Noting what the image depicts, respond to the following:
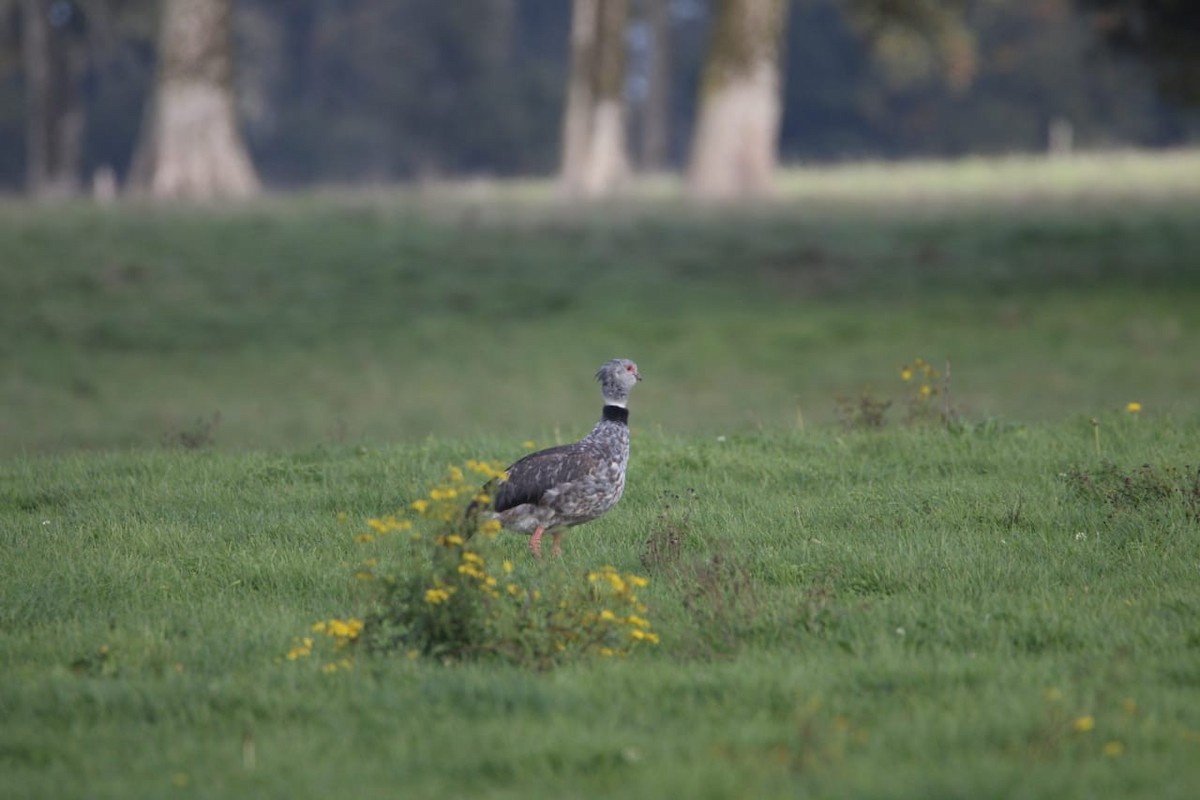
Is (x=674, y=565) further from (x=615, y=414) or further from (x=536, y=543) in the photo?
(x=615, y=414)

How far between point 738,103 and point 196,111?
11.9 meters

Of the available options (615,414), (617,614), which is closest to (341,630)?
(617,614)

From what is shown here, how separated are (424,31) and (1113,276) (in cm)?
6883

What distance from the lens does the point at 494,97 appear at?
86.9 m

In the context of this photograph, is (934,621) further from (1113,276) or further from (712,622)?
(1113,276)

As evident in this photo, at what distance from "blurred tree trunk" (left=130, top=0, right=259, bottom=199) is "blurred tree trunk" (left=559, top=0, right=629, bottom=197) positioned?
12.9 meters

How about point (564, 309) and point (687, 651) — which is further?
point (564, 309)

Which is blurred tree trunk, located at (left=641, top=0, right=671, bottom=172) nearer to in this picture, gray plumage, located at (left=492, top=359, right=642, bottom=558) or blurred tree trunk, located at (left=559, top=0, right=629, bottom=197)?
blurred tree trunk, located at (left=559, top=0, right=629, bottom=197)

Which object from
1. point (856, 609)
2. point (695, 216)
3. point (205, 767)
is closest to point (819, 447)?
point (856, 609)

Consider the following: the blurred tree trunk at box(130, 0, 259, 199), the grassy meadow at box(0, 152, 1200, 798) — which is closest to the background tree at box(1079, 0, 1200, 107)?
the grassy meadow at box(0, 152, 1200, 798)

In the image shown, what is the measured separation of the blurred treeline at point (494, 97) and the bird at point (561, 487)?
6730 centimetres

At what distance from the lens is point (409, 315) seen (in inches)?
1079

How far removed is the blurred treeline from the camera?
81.8 metres

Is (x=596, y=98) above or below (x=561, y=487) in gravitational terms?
above
